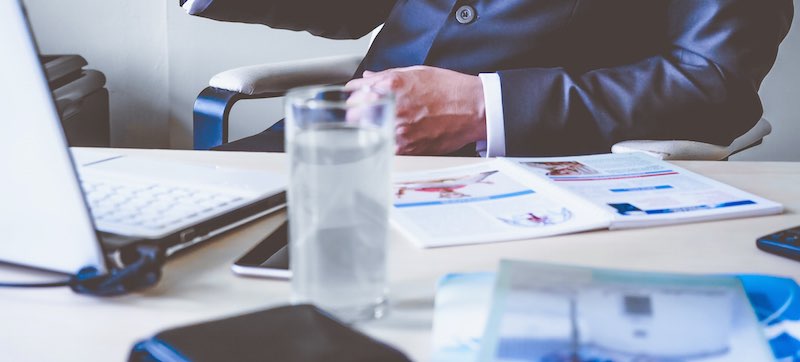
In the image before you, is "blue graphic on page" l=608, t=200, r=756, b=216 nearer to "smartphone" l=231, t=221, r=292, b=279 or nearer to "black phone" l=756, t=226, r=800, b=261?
"black phone" l=756, t=226, r=800, b=261

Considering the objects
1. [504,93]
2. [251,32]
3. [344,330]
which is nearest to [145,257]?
[344,330]

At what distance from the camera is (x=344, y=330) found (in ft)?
1.35

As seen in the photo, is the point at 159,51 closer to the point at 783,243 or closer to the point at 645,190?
the point at 645,190

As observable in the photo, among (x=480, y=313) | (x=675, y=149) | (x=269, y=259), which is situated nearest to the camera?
(x=480, y=313)

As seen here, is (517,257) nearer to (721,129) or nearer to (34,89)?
(34,89)

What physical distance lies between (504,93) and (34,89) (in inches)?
A: 29.9

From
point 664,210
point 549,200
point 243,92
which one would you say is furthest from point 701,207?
point 243,92

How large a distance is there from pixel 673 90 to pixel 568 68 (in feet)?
0.70

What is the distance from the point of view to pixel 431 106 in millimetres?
1210

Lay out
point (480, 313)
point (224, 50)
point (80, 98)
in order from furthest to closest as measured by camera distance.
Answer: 1. point (224, 50)
2. point (80, 98)
3. point (480, 313)

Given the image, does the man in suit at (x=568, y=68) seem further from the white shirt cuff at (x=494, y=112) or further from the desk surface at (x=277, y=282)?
the desk surface at (x=277, y=282)

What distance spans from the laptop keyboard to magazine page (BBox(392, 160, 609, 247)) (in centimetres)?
17

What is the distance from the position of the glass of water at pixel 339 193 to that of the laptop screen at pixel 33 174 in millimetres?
144

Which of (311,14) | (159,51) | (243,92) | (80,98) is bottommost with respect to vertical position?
(80,98)
